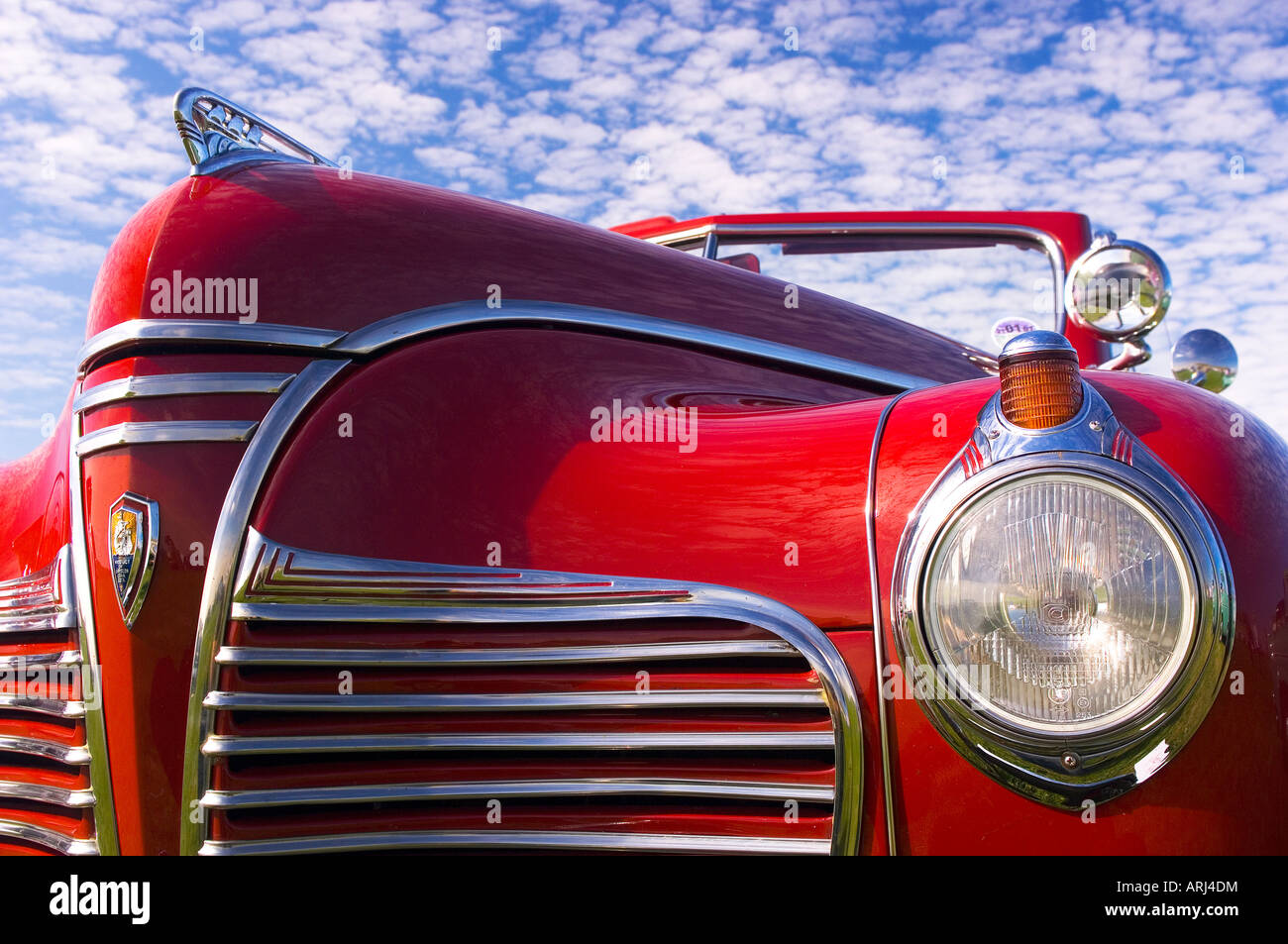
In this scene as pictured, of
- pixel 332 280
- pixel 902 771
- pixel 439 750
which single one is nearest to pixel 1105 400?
pixel 902 771

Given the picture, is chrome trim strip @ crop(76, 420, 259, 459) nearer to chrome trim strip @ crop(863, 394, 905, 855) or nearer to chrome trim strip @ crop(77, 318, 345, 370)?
chrome trim strip @ crop(77, 318, 345, 370)

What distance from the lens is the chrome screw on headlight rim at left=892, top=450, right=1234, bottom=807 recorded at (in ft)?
3.60

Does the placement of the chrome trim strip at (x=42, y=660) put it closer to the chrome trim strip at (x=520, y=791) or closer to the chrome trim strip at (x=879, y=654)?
the chrome trim strip at (x=520, y=791)

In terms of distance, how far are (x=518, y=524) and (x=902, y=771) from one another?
62 cm

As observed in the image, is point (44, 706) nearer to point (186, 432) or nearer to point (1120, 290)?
point (186, 432)

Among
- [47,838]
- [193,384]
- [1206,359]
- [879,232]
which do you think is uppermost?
[879,232]

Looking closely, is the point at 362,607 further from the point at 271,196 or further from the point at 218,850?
the point at 271,196

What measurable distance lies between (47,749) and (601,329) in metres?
1.11

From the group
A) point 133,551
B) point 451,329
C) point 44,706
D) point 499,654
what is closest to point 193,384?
point 133,551

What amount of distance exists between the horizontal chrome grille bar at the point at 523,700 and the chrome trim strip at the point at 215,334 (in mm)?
530

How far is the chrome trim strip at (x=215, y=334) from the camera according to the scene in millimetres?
1581

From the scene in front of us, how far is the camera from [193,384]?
155 cm
